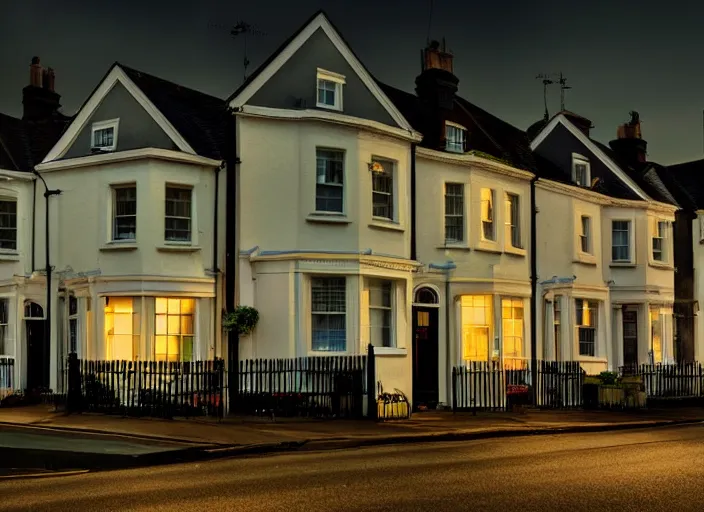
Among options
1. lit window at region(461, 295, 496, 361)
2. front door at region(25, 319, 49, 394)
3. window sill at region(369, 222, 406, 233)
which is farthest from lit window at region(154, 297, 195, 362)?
lit window at region(461, 295, 496, 361)

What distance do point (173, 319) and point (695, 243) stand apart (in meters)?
22.9

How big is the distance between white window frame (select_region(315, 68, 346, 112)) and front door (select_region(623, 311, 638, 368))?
50.8 feet

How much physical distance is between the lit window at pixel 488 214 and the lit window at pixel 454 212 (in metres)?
0.86

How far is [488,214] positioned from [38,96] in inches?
563

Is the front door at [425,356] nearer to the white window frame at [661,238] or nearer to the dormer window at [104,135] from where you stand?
the dormer window at [104,135]

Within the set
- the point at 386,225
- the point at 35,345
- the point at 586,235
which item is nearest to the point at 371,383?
the point at 386,225

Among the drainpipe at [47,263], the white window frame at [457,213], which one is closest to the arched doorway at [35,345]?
the drainpipe at [47,263]

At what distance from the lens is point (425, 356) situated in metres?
27.1

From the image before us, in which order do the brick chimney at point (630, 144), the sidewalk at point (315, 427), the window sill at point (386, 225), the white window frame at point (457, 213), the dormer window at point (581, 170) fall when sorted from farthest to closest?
the brick chimney at point (630, 144), the dormer window at point (581, 170), the white window frame at point (457, 213), the window sill at point (386, 225), the sidewalk at point (315, 427)

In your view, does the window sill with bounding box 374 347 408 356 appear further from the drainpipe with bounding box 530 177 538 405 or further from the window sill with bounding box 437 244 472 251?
the drainpipe with bounding box 530 177 538 405

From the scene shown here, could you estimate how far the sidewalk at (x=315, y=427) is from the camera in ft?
55.8

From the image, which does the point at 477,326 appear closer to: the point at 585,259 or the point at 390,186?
the point at 390,186

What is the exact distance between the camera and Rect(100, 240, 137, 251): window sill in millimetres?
23406

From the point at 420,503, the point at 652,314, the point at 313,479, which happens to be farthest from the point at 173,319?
the point at 652,314
